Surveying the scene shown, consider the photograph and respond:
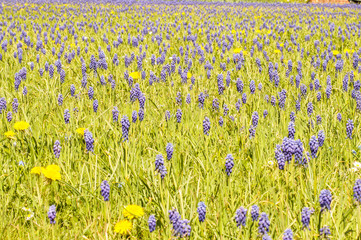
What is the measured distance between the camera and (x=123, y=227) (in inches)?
84.1

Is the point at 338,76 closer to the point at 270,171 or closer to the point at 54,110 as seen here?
the point at 270,171

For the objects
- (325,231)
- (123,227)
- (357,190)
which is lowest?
(123,227)

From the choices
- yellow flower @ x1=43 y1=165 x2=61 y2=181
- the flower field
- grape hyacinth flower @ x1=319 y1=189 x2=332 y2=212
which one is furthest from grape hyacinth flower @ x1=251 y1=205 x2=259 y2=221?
yellow flower @ x1=43 y1=165 x2=61 y2=181

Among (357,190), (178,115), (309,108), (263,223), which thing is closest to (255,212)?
(263,223)

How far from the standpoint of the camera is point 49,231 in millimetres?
2207

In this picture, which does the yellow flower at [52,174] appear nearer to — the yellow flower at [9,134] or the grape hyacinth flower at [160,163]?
the grape hyacinth flower at [160,163]

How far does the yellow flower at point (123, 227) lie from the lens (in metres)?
2.12

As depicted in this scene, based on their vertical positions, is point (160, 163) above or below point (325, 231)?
above

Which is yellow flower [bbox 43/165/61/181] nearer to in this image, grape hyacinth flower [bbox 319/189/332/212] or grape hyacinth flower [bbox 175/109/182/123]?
grape hyacinth flower [bbox 175/109/182/123]

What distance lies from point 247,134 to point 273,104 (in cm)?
91

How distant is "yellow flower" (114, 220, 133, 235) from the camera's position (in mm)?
2121

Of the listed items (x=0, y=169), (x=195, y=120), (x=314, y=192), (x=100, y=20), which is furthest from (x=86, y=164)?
(x=100, y=20)

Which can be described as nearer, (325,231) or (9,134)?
(325,231)

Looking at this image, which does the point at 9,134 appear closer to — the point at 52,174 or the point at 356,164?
the point at 52,174
